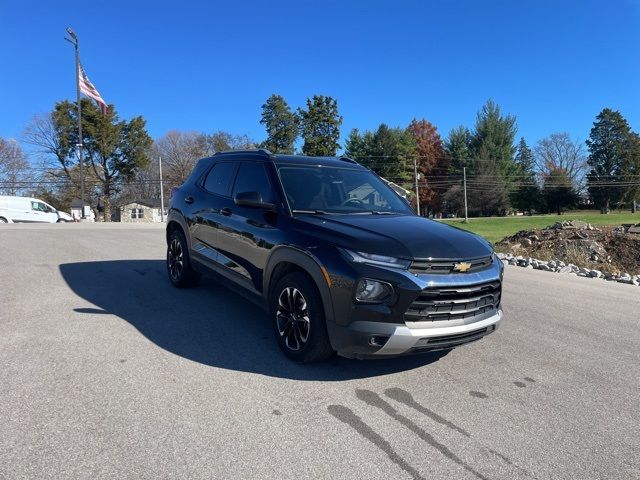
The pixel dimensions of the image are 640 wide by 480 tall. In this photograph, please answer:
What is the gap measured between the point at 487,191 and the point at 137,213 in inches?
2227

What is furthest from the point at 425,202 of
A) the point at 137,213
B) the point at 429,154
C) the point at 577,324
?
the point at 577,324

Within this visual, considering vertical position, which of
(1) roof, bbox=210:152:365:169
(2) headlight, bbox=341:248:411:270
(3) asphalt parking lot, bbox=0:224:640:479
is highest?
(1) roof, bbox=210:152:365:169

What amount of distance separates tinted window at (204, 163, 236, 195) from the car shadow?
1.35 meters

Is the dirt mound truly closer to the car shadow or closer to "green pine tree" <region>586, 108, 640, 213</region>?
the car shadow

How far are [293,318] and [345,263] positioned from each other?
837 millimetres

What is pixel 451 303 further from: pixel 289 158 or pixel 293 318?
pixel 289 158

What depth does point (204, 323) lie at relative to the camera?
521cm

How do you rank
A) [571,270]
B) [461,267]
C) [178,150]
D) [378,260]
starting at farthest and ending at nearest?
[178,150] < [571,270] < [461,267] < [378,260]

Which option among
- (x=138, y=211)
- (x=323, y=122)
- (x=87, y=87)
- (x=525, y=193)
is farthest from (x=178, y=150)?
(x=525, y=193)

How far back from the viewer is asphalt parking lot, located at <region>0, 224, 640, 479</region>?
8.91ft

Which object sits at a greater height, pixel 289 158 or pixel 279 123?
pixel 279 123

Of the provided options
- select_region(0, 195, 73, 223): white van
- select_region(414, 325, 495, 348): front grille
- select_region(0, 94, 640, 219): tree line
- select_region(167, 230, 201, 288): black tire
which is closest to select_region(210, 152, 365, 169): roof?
select_region(167, 230, 201, 288): black tire

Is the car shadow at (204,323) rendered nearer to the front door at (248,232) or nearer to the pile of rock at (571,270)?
the front door at (248,232)

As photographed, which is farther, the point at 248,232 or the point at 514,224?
the point at 514,224
